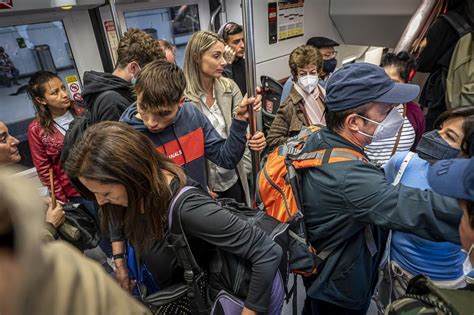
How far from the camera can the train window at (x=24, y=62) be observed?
2508 mm

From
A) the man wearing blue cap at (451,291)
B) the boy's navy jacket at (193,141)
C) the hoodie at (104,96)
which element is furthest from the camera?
the hoodie at (104,96)

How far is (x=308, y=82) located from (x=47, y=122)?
207cm

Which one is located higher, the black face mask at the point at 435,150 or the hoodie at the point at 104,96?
the hoodie at the point at 104,96

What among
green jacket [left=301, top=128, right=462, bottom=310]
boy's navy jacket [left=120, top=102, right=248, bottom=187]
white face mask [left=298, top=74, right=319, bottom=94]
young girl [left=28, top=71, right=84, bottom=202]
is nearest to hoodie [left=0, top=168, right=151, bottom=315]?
green jacket [left=301, top=128, right=462, bottom=310]

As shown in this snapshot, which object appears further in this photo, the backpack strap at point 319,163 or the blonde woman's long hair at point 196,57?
the blonde woman's long hair at point 196,57

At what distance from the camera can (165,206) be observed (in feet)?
3.77

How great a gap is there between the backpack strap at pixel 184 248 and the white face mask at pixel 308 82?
170cm

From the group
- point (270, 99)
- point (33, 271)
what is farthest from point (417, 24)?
point (33, 271)

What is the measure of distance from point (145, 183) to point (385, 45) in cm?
392

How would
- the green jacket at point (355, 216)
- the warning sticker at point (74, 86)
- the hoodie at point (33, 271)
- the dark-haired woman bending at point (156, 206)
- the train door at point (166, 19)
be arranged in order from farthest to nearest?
1. the train door at point (166, 19)
2. the warning sticker at point (74, 86)
3. the dark-haired woman bending at point (156, 206)
4. the green jacket at point (355, 216)
5. the hoodie at point (33, 271)

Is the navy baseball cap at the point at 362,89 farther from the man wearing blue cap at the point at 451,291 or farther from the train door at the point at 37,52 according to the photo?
the train door at the point at 37,52

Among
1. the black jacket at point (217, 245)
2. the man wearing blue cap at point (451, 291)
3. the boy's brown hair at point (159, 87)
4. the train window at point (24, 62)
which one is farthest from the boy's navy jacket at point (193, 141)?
the train window at point (24, 62)

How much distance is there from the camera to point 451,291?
830 millimetres

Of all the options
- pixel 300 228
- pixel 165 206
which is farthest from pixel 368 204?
pixel 165 206
